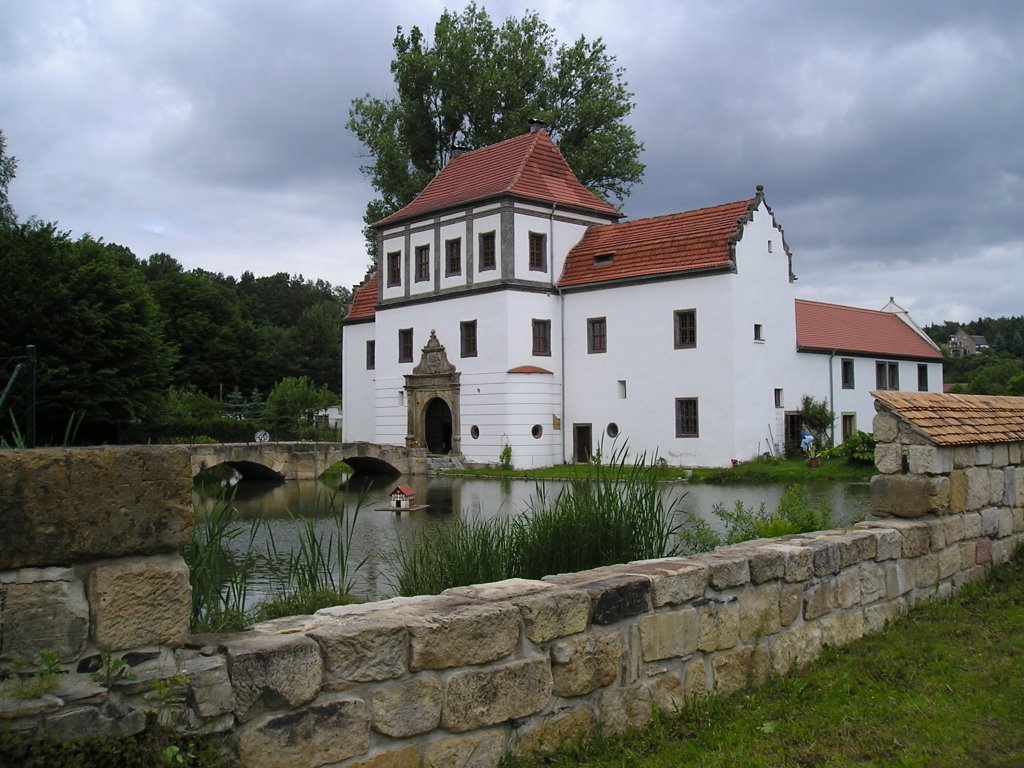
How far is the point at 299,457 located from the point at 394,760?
2613cm

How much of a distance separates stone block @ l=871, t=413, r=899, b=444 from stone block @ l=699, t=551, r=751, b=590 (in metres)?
2.72

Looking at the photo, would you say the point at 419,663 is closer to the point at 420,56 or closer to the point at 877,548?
the point at 877,548

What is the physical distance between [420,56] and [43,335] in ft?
65.3

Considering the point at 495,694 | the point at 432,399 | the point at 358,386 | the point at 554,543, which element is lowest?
the point at 495,694

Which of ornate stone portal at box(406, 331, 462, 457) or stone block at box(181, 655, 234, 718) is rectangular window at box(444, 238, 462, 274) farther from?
stone block at box(181, 655, 234, 718)

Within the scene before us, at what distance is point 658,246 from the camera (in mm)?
31484

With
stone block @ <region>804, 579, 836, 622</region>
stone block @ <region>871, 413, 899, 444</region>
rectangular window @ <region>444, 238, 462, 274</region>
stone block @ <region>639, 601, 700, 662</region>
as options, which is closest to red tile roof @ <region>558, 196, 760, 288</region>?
rectangular window @ <region>444, 238, 462, 274</region>

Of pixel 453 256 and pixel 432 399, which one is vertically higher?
pixel 453 256

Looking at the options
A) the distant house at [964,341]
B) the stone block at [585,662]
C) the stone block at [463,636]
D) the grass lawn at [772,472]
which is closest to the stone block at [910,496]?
the stone block at [585,662]

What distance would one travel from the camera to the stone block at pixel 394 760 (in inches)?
138

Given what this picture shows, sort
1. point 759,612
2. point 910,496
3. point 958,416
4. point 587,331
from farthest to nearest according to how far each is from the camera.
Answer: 1. point 587,331
2. point 958,416
3. point 910,496
4. point 759,612

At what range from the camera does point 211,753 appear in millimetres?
3133

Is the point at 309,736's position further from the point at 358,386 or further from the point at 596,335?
the point at 358,386

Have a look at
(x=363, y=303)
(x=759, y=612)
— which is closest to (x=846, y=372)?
(x=363, y=303)
